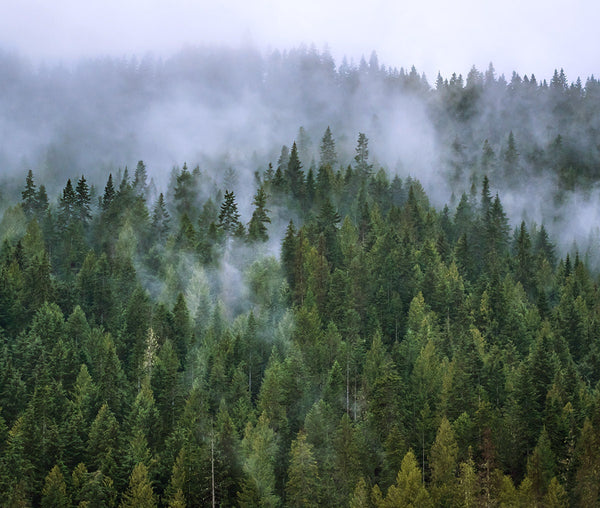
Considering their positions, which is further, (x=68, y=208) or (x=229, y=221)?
(x=68, y=208)

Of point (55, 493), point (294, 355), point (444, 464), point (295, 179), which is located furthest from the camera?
point (295, 179)

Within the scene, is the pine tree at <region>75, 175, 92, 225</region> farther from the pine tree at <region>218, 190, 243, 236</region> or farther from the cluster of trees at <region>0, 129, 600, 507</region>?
the pine tree at <region>218, 190, 243, 236</region>

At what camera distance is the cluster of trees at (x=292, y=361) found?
6906 centimetres

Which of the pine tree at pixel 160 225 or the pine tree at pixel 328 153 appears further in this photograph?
the pine tree at pixel 328 153

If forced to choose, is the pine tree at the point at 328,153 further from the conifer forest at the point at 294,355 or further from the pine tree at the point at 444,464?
the pine tree at the point at 444,464

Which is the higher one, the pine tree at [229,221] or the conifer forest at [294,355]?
the pine tree at [229,221]

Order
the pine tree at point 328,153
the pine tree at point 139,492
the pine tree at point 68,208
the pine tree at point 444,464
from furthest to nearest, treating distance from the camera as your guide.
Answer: the pine tree at point 328,153, the pine tree at point 68,208, the pine tree at point 139,492, the pine tree at point 444,464

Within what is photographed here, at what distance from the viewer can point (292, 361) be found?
85.2 meters

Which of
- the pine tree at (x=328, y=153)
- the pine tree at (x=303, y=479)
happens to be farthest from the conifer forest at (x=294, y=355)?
the pine tree at (x=328, y=153)

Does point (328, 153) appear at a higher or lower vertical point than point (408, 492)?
higher

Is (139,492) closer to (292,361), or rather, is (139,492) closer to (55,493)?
(55,493)

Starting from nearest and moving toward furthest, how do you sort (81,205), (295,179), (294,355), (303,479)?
(303,479) → (294,355) → (81,205) → (295,179)

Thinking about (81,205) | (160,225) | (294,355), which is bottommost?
(294,355)

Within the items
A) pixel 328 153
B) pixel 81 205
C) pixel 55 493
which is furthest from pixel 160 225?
pixel 55 493
